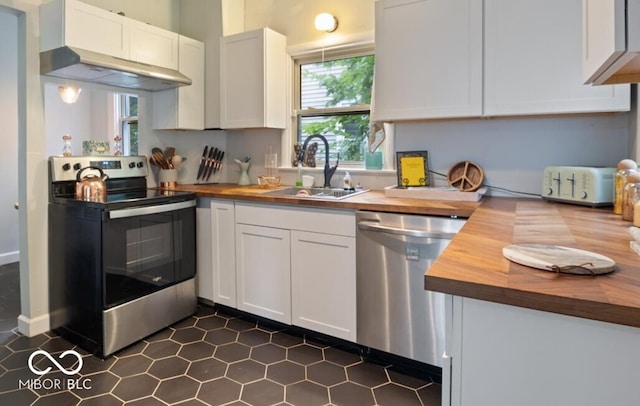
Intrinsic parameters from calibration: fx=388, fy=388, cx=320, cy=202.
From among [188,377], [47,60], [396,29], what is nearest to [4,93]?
[47,60]

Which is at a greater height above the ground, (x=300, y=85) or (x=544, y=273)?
(x=300, y=85)

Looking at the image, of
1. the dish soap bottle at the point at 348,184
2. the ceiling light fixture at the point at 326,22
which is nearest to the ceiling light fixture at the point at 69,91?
the ceiling light fixture at the point at 326,22

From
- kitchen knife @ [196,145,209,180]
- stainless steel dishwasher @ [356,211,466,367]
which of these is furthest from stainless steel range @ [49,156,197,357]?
stainless steel dishwasher @ [356,211,466,367]

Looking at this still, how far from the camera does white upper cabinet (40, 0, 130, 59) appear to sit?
2344 millimetres

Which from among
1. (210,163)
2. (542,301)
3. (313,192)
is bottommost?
(542,301)

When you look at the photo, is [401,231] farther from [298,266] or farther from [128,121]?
[128,121]

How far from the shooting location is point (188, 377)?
204 cm

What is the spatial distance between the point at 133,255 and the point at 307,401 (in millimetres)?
1377

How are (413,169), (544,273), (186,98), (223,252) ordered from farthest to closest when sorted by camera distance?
1. (186,98)
2. (223,252)
3. (413,169)
4. (544,273)

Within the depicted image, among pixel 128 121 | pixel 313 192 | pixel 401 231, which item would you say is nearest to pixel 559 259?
pixel 401 231

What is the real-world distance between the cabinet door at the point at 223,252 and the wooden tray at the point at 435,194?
1114 millimetres

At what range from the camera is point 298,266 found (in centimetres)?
241

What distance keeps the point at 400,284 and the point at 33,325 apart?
234 centimetres

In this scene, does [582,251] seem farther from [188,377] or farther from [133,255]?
[133,255]
